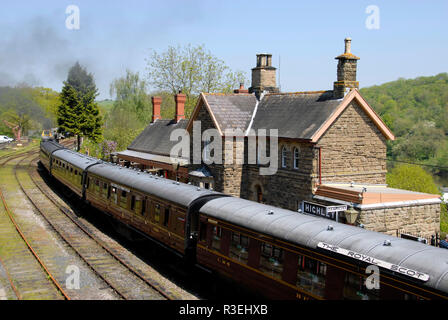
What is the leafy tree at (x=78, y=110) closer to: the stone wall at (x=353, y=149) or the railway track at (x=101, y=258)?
the railway track at (x=101, y=258)

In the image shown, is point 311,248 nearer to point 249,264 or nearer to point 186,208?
point 249,264

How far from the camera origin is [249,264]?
42.3 ft

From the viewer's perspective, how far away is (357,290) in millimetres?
9703

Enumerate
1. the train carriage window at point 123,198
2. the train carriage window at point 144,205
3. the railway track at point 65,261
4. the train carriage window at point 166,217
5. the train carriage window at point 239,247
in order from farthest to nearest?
the train carriage window at point 123,198, the train carriage window at point 144,205, the train carriage window at point 166,217, the railway track at point 65,261, the train carriage window at point 239,247

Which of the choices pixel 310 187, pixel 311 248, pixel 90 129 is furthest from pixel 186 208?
pixel 90 129

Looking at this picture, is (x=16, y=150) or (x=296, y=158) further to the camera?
(x=16, y=150)

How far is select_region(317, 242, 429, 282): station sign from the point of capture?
8.52m

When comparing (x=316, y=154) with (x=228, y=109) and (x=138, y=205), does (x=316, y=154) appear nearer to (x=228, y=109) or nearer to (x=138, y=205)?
(x=228, y=109)

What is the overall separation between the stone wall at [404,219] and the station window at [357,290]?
11.4m

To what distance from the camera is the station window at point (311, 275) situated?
1060 centimetres

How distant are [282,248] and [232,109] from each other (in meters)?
18.8

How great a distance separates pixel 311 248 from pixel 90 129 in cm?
5154

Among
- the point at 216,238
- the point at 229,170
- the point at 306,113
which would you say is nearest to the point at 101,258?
the point at 216,238

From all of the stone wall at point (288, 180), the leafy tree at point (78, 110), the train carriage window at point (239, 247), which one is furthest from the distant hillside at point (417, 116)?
the train carriage window at point (239, 247)
